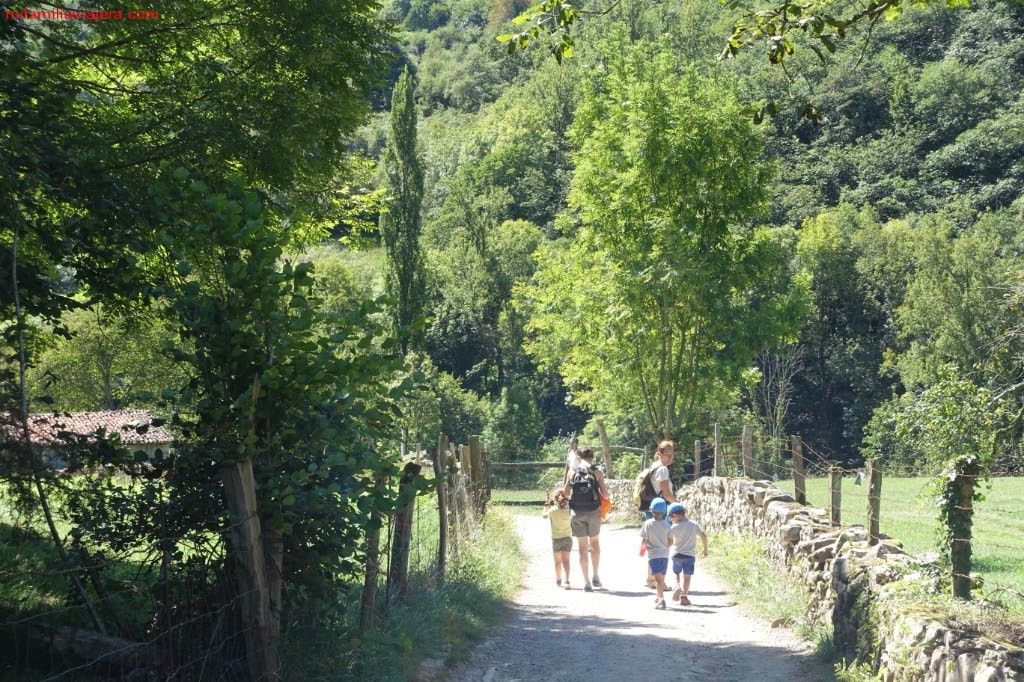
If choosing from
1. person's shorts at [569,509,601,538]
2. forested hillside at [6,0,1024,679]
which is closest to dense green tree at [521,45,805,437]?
forested hillside at [6,0,1024,679]

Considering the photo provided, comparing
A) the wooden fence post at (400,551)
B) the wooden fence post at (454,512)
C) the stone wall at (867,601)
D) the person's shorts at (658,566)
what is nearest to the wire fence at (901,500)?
the stone wall at (867,601)

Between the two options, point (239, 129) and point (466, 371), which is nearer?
point (239, 129)

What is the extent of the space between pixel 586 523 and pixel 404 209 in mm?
41405

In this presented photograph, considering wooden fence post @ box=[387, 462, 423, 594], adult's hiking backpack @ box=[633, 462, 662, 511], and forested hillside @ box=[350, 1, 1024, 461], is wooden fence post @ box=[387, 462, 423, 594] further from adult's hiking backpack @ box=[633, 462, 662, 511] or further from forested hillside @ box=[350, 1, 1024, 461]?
forested hillside @ box=[350, 1, 1024, 461]

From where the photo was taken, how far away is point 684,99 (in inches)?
1005

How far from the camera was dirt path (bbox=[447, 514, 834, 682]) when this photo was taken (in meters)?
9.02

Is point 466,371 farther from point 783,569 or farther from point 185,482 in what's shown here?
point 185,482

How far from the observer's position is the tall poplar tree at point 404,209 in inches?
2066

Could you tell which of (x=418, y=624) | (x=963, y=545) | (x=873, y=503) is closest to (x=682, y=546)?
(x=873, y=503)

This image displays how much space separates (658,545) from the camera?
12453 millimetres

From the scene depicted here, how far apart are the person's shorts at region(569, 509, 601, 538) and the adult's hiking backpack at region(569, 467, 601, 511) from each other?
0.21 ft

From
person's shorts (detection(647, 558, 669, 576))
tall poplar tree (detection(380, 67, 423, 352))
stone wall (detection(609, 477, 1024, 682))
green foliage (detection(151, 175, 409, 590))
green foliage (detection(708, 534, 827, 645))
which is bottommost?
green foliage (detection(708, 534, 827, 645))

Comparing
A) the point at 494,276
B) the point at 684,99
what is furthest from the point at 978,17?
the point at 684,99

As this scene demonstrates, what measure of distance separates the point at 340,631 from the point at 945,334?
49884mm
